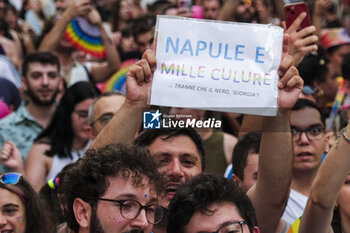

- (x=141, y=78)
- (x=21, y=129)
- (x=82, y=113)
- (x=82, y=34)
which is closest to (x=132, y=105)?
(x=141, y=78)

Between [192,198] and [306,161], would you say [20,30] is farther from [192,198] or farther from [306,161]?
[192,198]

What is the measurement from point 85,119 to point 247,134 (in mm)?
1858

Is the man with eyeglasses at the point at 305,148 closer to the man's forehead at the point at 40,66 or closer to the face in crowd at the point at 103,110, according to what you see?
the face in crowd at the point at 103,110

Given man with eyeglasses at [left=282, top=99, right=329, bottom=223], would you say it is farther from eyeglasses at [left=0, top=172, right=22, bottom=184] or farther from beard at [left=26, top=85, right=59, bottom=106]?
beard at [left=26, top=85, right=59, bottom=106]

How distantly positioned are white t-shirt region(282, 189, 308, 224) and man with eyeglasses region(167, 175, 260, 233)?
946 mm

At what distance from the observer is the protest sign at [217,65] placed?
325 centimetres

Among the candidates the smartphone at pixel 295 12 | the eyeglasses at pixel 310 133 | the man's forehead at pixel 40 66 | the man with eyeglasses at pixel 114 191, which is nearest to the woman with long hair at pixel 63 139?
Answer: the man's forehead at pixel 40 66

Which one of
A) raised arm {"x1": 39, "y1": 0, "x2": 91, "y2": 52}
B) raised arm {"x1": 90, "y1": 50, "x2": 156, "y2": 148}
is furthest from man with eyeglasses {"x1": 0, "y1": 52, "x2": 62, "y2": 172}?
raised arm {"x1": 90, "y1": 50, "x2": 156, "y2": 148}

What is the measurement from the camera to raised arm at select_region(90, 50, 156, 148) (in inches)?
131

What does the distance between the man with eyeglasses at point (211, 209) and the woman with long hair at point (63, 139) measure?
2142mm

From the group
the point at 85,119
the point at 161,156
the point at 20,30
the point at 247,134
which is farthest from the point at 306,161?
the point at 20,30

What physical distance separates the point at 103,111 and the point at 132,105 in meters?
1.69

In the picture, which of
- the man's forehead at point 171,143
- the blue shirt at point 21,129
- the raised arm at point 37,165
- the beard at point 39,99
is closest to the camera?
the man's forehead at point 171,143

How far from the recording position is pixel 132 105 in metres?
3.47
